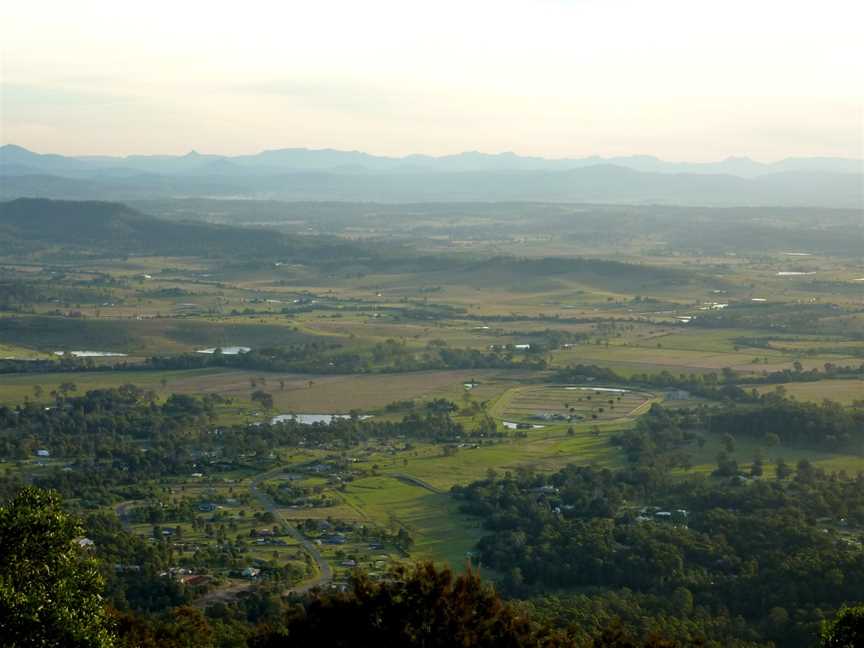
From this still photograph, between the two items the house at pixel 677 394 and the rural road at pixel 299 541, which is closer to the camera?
the rural road at pixel 299 541

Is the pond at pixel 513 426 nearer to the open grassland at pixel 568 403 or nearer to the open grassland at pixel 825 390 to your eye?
the open grassland at pixel 568 403

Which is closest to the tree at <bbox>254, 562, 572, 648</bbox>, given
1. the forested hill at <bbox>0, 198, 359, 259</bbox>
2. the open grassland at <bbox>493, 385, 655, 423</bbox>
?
the open grassland at <bbox>493, 385, 655, 423</bbox>

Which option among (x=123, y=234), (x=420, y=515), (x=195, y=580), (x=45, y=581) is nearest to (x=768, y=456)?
(x=420, y=515)

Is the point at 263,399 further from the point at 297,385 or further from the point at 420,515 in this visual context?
the point at 420,515

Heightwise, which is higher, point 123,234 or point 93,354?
point 123,234

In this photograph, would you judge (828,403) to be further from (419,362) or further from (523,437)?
(419,362)

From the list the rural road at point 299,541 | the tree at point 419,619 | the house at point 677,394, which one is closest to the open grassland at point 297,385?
the house at point 677,394
